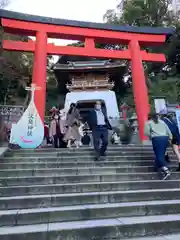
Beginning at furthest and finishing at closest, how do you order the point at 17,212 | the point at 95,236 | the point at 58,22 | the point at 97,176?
the point at 58,22, the point at 97,176, the point at 17,212, the point at 95,236

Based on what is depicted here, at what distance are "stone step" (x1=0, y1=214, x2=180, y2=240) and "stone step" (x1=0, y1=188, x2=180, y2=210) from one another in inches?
22.3

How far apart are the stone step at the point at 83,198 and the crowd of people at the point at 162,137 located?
2.29 feet

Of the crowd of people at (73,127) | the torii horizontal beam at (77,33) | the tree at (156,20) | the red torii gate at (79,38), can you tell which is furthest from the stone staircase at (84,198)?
the tree at (156,20)

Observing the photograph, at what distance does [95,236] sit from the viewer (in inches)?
140

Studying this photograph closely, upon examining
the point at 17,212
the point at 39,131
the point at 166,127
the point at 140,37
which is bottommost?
the point at 17,212

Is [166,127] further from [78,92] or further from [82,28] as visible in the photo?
[78,92]

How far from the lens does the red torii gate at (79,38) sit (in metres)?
9.87

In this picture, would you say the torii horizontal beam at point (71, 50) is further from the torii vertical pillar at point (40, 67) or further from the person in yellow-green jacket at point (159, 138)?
the person in yellow-green jacket at point (159, 138)

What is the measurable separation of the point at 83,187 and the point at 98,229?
4.49ft

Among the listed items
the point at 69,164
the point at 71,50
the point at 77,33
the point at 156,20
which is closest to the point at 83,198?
the point at 69,164

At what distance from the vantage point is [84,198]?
4.46m

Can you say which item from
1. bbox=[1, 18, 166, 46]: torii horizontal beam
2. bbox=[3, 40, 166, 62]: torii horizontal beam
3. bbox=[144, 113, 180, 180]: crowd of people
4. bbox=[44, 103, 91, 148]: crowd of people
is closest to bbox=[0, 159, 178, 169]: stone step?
bbox=[144, 113, 180, 180]: crowd of people

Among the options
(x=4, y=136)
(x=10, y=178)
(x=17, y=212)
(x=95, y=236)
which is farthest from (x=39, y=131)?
(x=95, y=236)

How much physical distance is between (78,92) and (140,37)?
1226 cm
